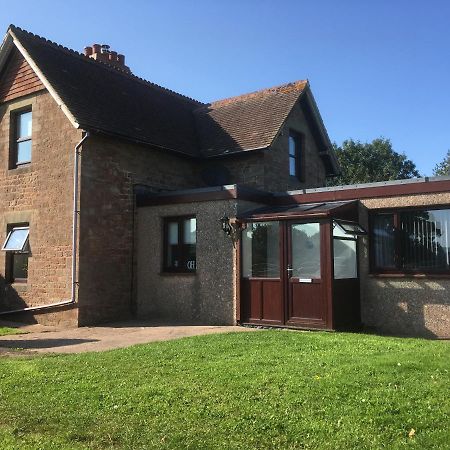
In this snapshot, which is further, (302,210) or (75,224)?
(75,224)

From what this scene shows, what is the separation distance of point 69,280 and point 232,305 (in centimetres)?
447

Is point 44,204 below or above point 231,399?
above

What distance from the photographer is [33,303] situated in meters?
14.8

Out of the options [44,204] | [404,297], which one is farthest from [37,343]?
[404,297]

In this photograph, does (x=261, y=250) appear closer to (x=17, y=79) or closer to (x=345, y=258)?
(x=345, y=258)

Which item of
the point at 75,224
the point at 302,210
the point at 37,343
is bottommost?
the point at 37,343

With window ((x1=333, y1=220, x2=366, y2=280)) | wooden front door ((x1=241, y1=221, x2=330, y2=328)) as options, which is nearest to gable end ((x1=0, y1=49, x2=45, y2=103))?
wooden front door ((x1=241, y1=221, x2=330, y2=328))

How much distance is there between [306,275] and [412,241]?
8.01ft

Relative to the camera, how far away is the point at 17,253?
51.9ft

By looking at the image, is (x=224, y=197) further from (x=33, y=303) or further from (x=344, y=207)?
(x=33, y=303)

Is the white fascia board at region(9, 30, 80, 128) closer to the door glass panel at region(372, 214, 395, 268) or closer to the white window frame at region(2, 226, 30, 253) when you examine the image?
the white window frame at region(2, 226, 30, 253)

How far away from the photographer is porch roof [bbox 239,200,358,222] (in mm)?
11414

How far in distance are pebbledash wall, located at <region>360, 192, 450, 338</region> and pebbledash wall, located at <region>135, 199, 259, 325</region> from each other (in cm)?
307

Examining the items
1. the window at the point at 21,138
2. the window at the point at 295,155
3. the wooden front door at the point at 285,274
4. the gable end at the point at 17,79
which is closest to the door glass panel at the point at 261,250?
the wooden front door at the point at 285,274
